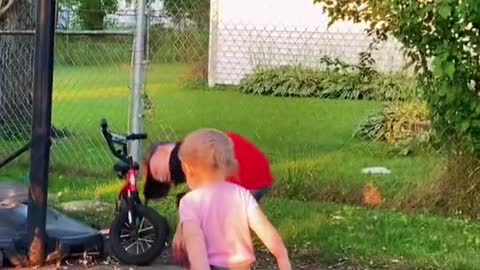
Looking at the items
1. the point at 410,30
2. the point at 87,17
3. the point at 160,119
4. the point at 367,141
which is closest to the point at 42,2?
the point at 410,30

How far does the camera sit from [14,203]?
7215mm

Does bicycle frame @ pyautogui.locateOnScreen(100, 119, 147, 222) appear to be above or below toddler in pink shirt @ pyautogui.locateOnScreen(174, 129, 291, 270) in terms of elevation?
below

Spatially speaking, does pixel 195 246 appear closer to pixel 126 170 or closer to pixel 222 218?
pixel 222 218

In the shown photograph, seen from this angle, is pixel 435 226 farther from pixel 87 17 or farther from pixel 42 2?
pixel 87 17

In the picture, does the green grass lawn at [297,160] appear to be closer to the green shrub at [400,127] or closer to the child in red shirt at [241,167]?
the green shrub at [400,127]

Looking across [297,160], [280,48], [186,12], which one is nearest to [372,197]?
[297,160]

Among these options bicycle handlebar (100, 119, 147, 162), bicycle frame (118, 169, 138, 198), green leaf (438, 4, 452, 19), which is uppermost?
green leaf (438, 4, 452, 19)

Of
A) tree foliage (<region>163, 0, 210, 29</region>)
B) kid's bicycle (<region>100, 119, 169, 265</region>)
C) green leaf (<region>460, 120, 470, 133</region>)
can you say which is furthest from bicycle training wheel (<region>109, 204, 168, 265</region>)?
tree foliage (<region>163, 0, 210, 29</region>)

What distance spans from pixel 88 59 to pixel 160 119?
2805mm

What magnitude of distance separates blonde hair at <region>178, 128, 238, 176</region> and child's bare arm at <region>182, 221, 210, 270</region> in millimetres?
229

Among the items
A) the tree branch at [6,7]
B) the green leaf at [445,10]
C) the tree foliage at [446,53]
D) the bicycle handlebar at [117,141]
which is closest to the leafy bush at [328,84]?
the tree foliage at [446,53]

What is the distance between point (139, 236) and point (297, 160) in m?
3.80

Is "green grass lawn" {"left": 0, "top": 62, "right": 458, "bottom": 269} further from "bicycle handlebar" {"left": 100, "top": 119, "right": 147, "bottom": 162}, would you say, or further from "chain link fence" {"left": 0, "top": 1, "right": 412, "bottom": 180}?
"bicycle handlebar" {"left": 100, "top": 119, "right": 147, "bottom": 162}

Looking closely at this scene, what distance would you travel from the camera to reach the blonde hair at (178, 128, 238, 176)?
12.0ft
